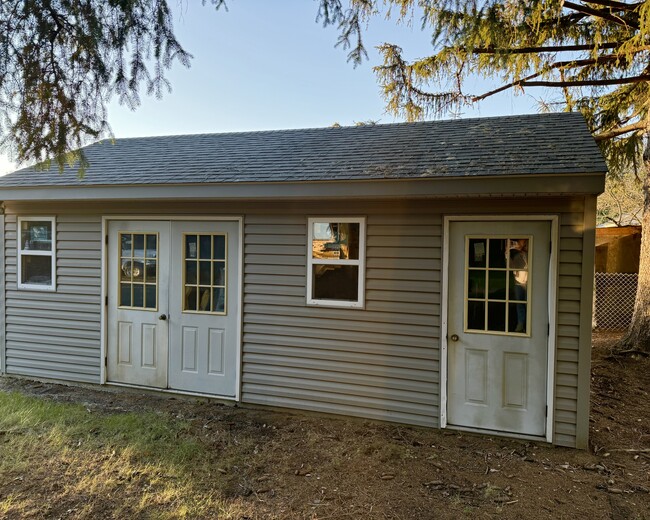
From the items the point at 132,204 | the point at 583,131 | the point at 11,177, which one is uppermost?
the point at 583,131

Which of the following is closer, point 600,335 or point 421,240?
point 421,240

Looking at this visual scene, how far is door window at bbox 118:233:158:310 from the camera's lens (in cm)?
520

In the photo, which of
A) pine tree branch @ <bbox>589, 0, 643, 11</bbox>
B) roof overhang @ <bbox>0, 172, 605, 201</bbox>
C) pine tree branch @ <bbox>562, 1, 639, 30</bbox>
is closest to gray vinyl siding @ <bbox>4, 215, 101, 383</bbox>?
roof overhang @ <bbox>0, 172, 605, 201</bbox>

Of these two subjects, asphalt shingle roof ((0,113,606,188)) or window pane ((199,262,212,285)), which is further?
window pane ((199,262,212,285))

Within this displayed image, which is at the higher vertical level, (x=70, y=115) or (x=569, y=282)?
(x=70, y=115)

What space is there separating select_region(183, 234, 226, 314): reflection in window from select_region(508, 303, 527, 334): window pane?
3.01 metres

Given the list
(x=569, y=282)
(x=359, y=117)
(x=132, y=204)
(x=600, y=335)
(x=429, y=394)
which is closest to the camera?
(x=569, y=282)

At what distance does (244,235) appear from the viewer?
4.85 metres

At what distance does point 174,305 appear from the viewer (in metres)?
5.12

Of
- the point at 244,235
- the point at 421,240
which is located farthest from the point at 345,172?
the point at 244,235

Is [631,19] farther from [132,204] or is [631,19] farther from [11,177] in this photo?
[11,177]

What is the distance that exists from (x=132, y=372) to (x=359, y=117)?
366 inches

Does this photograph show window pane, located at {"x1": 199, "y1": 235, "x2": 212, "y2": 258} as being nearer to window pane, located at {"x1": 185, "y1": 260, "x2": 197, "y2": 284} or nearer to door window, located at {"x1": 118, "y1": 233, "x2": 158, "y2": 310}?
window pane, located at {"x1": 185, "y1": 260, "x2": 197, "y2": 284}

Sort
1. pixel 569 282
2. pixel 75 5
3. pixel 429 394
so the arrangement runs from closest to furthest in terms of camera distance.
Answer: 1. pixel 75 5
2. pixel 569 282
3. pixel 429 394
